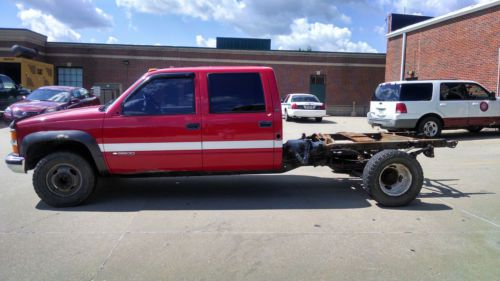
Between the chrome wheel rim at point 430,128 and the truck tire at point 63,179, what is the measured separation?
10700 millimetres

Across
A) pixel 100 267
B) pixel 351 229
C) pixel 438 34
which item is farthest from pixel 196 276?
pixel 438 34

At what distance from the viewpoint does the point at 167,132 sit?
234 inches

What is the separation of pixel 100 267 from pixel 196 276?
939 mm

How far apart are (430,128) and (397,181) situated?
806 cm

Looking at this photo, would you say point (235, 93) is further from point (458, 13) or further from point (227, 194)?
point (458, 13)

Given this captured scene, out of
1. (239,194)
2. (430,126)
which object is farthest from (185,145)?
(430,126)

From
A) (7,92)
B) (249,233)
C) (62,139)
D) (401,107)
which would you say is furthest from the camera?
(7,92)

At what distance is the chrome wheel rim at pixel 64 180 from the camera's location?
5953mm

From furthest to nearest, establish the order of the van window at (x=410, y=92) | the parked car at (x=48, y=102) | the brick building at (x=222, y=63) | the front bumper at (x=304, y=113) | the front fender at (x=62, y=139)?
the brick building at (x=222, y=63)
the front bumper at (x=304, y=113)
the parked car at (x=48, y=102)
the van window at (x=410, y=92)
the front fender at (x=62, y=139)

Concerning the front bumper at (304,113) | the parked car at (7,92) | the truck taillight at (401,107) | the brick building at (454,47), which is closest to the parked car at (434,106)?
the truck taillight at (401,107)

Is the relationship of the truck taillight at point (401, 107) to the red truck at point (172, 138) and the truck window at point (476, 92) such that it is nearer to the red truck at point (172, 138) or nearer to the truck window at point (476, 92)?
the truck window at point (476, 92)

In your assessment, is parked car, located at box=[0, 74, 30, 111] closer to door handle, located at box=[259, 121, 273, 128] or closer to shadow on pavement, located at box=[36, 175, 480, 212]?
shadow on pavement, located at box=[36, 175, 480, 212]

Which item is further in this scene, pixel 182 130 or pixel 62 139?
pixel 182 130

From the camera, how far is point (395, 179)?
6.30 meters
